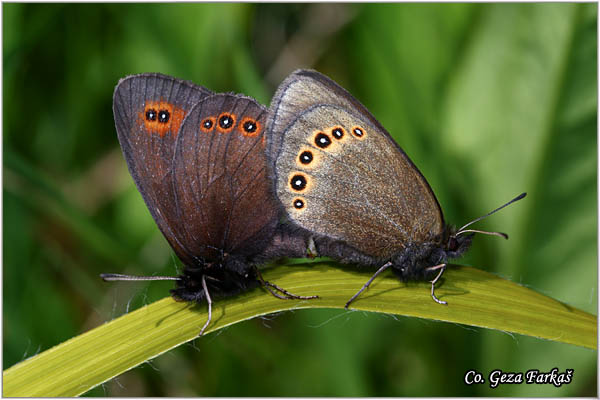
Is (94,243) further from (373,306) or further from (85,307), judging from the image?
(373,306)

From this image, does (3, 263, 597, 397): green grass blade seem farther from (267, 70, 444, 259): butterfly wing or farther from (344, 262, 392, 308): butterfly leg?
→ (267, 70, 444, 259): butterfly wing

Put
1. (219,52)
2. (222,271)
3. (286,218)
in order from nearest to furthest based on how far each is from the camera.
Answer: (222,271)
(286,218)
(219,52)

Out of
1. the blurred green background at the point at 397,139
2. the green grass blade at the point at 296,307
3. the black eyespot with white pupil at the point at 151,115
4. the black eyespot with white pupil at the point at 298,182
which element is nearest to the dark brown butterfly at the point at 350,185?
the black eyespot with white pupil at the point at 298,182

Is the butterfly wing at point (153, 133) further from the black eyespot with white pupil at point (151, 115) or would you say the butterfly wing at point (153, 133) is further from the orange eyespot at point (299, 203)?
the orange eyespot at point (299, 203)

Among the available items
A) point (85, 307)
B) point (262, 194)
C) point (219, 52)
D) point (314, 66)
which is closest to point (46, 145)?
point (85, 307)

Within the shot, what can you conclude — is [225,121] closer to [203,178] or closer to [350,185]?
[203,178]

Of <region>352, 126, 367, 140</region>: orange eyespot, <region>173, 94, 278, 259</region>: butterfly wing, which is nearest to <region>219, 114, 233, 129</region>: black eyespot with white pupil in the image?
<region>173, 94, 278, 259</region>: butterfly wing
